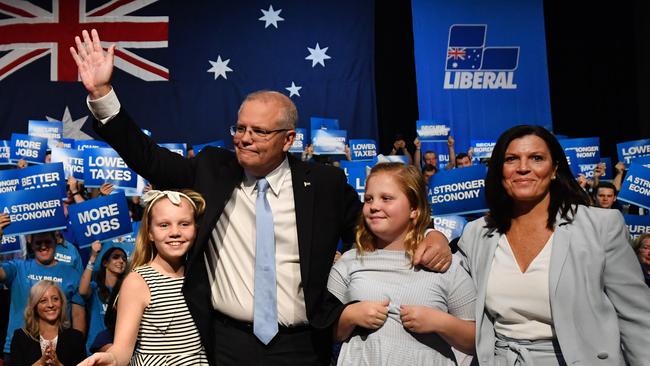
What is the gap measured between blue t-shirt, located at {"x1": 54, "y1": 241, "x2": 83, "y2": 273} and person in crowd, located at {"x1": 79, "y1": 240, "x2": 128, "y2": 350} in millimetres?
105

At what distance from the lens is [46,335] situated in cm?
417

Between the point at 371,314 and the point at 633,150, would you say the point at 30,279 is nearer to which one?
the point at 371,314

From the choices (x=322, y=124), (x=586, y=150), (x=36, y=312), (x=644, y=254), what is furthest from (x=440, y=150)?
→ (x=36, y=312)

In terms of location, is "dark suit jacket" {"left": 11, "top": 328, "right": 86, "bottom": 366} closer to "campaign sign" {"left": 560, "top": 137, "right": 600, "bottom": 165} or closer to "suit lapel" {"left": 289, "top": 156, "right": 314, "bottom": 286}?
"suit lapel" {"left": 289, "top": 156, "right": 314, "bottom": 286}

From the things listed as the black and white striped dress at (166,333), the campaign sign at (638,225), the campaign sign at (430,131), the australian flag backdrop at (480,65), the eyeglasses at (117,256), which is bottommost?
the black and white striped dress at (166,333)

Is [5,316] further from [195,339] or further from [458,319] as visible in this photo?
[458,319]

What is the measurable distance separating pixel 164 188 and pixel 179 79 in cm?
796

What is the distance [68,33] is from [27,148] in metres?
3.37

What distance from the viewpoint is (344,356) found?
2.16 metres

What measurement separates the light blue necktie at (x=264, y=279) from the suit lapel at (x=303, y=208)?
9cm

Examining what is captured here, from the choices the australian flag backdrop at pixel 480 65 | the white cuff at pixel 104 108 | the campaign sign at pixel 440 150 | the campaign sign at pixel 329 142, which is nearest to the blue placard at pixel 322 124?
the campaign sign at pixel 329 142

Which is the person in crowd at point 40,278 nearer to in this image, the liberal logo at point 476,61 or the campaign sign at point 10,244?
the campaign sign at point 10,244

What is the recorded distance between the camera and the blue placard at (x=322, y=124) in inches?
341

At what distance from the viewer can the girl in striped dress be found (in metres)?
2.18
